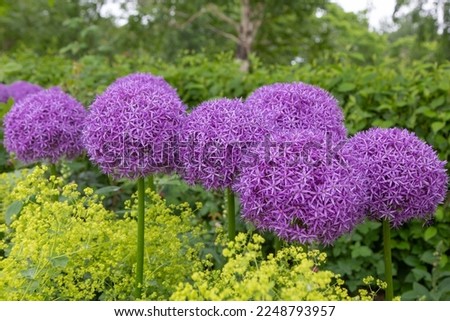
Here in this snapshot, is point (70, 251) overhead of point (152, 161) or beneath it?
beneath

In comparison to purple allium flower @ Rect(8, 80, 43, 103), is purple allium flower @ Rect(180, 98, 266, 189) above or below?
below

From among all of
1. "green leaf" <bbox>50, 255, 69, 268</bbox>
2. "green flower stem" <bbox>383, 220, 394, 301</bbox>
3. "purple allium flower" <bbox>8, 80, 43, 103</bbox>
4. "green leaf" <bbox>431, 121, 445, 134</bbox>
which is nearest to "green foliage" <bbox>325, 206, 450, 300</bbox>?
"green leaf" <bbox>431, 121, 445, 134</bbox>

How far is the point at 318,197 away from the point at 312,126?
48cm

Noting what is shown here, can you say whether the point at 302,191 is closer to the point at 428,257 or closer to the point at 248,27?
the point at 428,257

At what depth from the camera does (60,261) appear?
6.79ft

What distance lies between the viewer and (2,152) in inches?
159

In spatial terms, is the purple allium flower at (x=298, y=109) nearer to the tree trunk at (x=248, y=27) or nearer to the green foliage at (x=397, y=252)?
the green foliage at (x=397, y=252)

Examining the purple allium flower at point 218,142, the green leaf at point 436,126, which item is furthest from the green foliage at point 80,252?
the green leaf at point 436,126

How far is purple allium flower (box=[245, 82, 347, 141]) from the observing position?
228 cm

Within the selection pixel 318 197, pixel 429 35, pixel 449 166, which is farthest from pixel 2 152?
pixel 429 35

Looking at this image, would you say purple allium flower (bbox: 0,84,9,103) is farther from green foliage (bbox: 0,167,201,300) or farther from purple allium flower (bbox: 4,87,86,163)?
green foliage (bbox: 0,167,201,300)

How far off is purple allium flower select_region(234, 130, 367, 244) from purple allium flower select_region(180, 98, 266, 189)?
9 centimetres

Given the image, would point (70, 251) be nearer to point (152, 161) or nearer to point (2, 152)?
point (152, 161)

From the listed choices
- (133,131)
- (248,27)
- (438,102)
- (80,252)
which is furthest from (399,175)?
(248,27)
